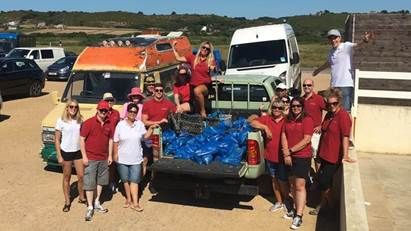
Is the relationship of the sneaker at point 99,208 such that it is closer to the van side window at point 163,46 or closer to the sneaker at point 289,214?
the sneaker at point 289,214

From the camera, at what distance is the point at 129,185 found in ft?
26.0

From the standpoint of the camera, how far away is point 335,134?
23.1 feet

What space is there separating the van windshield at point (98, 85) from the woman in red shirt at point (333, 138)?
159 inches

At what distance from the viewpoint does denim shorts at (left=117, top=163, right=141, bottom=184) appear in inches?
303

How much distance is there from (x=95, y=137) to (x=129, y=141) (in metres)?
0.48

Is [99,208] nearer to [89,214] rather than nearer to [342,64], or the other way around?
[89,214]

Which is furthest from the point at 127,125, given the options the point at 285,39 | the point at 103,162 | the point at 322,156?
the point at 285,39

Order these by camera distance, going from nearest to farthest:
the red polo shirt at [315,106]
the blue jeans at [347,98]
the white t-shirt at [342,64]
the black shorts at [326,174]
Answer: the black shorts at [326,174]
the red polo shirt at [315,106]
the white t-shirt at [342,64]
the blue jeans at [347,98]

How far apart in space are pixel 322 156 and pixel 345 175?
15.3 inches

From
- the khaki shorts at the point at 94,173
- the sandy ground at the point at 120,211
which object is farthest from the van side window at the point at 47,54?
the khaki shorts at the point at 94,173

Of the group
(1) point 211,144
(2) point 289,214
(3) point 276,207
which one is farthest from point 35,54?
(2) point 289,214

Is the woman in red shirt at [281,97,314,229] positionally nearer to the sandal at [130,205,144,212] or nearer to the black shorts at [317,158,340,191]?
the black shorts at [317,158,340,191]

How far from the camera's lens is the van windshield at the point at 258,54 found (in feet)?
47.9

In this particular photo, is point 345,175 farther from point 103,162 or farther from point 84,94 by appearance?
point 84,94
